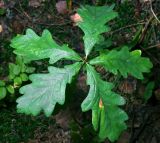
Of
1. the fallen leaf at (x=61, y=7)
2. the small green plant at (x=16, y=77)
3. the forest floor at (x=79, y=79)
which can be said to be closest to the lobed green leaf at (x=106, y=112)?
the forest floor at (x=79, y=79)

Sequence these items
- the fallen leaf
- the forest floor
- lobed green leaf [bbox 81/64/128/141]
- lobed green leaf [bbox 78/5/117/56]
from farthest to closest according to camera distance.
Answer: the fallen leaf
the forest floor
lobed green leaf [bbox 78/5/117/56]
lobed green leaf [bbox 81/64/128/141]

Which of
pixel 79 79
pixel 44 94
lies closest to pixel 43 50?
pixel 44 94

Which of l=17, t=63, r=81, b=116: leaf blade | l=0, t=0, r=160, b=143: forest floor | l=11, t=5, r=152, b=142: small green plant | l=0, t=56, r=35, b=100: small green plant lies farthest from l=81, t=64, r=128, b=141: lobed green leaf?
l=0, t=56, r=35, b=100: small green plant

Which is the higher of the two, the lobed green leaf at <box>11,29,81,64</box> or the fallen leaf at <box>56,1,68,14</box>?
the fallen leaf at <box>56,1,68,14</box>

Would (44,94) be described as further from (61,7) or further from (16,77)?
(61,7)

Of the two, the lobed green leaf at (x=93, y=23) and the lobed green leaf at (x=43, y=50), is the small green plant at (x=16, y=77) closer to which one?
the lobed green leaf at (x=43, y=50)

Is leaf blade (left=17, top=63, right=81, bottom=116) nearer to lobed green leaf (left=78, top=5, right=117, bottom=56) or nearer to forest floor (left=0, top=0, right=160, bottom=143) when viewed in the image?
lobed green leaf (left=78, top=5, right=117, bottom=56)
